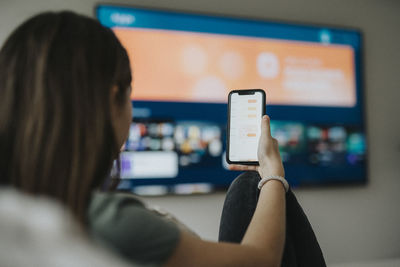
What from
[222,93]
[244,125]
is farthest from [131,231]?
[222,93]

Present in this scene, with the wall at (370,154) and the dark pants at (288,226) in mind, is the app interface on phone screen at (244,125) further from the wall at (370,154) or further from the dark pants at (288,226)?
the wall at (370,154)

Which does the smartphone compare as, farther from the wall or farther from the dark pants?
the wall

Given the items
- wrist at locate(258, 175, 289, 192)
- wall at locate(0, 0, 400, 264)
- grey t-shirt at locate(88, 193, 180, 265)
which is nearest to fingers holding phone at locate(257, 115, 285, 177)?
wrist at locate(258, 175, 289, 192)

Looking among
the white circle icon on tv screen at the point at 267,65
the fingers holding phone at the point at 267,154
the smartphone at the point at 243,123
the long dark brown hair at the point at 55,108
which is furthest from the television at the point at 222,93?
the long dark brown hair at the point at 55,108

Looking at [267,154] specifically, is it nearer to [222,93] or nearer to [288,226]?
[288,226]

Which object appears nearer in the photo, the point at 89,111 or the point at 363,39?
the point at 89,111

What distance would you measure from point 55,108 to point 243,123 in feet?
2.06

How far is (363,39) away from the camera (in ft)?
8.13

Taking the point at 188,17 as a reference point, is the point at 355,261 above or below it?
below

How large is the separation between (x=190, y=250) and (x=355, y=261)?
2.18 meters

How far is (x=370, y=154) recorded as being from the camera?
8.01 ft

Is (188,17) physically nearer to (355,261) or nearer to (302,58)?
(302,58)

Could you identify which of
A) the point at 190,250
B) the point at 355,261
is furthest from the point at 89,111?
the point at 355,261

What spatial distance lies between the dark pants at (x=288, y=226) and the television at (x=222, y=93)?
4.00 feet
